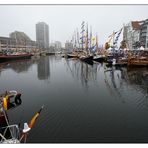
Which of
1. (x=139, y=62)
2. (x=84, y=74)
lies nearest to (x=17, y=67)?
(x=84, y=74)

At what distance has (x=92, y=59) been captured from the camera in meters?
64.2

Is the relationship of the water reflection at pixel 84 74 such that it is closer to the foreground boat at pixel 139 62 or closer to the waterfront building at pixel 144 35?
the foreground boat at pixel 139 62

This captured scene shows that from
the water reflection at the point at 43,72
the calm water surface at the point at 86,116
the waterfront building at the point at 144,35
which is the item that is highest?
the waterfront building at the point at 144,35

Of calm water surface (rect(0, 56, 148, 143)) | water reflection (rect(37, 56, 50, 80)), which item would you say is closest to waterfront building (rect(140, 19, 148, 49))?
water reflection (rect(37, 56, 50, 80))

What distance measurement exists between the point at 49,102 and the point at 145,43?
81.8 metres

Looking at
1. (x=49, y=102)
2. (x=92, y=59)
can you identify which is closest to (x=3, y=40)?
(x=92, y=59)

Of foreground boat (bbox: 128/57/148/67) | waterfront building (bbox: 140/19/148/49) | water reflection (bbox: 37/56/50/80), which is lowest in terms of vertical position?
water reflection (bbox: 37/56/50/80)

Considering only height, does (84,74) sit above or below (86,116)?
above

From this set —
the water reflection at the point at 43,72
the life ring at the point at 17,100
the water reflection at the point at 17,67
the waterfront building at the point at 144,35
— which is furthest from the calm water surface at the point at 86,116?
the waterfront building at the point at 144,35

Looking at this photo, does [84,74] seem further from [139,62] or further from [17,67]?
[17,67]

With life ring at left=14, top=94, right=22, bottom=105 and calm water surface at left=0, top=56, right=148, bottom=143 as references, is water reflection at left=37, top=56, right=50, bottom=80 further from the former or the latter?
life ring at left=14, top=94, right=22, bottom=105

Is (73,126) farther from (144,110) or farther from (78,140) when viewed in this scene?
(144,110)

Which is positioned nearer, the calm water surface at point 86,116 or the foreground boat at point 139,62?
the calm water surface at point 86,116

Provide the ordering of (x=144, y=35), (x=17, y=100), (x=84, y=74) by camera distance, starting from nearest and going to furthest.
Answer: (x=17, y=100) < (x=84, y=74) < (x=144, y=35)
